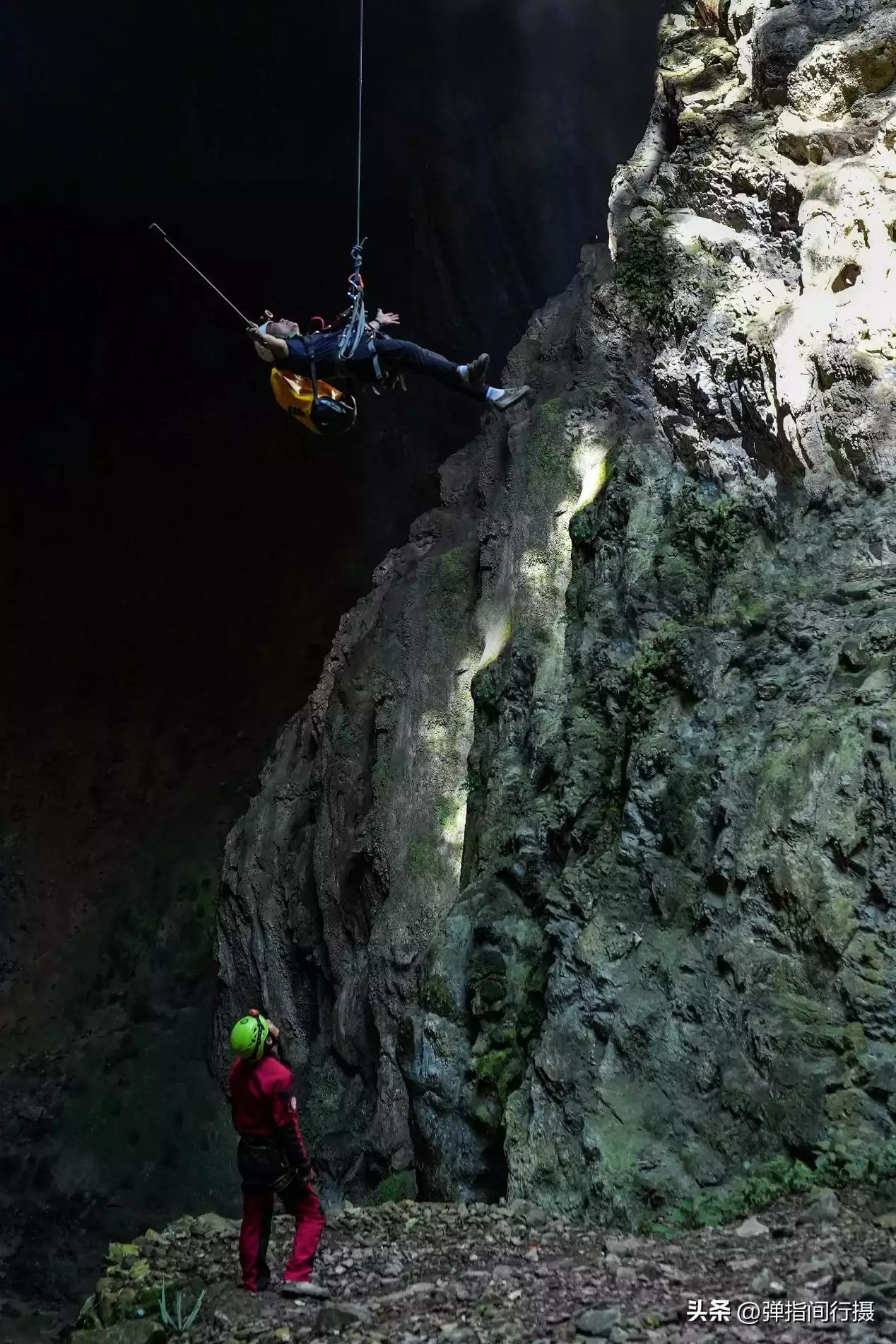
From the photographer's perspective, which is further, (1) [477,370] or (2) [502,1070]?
(1) [477,370]

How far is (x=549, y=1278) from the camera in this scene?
6.65m

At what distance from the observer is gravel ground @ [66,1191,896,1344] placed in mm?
5480

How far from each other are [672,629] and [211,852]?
590 inches

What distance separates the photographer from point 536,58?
936 inches

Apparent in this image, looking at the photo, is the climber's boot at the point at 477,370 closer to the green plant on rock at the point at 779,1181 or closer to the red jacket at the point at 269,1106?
the red jacket at the point at 269,1106

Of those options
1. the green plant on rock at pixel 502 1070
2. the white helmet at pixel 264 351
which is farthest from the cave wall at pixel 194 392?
the white helmet at pixel 264 351

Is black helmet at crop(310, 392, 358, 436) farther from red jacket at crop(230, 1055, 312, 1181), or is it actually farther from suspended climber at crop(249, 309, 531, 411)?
red jacket at crop(230, 1055, 312, 1181)

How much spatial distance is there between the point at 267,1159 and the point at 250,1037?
83 cm

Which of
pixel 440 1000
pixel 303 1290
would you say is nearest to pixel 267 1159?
pixel 303 1290

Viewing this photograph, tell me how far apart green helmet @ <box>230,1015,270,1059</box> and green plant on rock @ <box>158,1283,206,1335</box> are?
1.58 meters

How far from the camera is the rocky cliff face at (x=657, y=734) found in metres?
8.00

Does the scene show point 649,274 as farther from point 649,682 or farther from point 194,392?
point 194,392

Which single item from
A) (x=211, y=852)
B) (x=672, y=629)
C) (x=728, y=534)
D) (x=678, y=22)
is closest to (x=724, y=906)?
(x=672, y=629)

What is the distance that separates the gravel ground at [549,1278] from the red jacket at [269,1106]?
89cm
